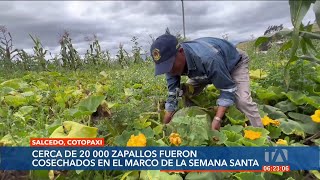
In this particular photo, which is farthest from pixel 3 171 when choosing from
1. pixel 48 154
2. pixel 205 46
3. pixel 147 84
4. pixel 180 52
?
pixel 147 84

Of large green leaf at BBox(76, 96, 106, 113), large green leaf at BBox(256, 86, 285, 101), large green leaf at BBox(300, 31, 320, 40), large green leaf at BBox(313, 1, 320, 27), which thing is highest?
large green leaf at BBox(313, 1, 320, 27)

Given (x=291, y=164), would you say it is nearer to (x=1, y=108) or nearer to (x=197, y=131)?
(x=197, y=131)

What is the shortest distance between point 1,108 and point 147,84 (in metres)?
1.33

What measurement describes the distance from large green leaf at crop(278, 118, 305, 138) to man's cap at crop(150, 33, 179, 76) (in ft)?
2.97

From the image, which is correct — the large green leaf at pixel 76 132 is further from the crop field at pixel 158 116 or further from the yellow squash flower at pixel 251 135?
the yellow squash flower at pixel 251 135

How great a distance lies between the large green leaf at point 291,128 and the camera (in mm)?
2689

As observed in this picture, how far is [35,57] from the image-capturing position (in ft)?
19.5

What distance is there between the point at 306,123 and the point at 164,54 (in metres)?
1.21

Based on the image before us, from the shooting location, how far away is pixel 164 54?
2.60 meters

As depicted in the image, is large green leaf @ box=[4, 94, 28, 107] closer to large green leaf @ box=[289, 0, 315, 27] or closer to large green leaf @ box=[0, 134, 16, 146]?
large green leaf @ box=[0, 134, 16, 146]

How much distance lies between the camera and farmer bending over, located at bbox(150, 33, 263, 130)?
2629mm

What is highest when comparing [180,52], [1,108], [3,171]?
[180,52]

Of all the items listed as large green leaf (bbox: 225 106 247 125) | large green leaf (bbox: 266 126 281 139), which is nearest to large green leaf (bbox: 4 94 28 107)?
large green leaf (bbox: 225 106 247 125)

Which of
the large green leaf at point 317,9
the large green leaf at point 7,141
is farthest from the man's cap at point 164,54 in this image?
the large green leaf at point 7,141
